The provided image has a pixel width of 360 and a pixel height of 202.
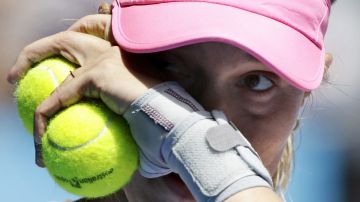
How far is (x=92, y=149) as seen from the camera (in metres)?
1.03

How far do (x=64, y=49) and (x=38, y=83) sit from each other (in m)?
0.08

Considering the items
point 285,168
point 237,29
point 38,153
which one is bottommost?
point 285,168

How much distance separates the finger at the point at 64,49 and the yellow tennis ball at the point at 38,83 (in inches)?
0.6

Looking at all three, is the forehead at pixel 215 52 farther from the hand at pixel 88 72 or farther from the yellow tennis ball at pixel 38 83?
A: the yellow tennis ball at pixel 38 83

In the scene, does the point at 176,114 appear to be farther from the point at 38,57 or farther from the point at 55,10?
the point at 55,10

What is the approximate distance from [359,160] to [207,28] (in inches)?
105

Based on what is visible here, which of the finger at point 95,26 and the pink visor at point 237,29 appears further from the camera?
the finger at point 95,26

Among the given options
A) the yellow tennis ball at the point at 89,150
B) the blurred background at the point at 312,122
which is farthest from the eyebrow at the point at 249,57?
the blurred background at the point at 312,122

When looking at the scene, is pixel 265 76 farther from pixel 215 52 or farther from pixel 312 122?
pixel 312 122

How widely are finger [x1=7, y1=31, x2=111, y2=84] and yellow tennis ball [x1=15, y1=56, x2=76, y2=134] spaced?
0.05 feet

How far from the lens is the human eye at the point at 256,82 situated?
1118 mm

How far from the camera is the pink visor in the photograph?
1038 mm

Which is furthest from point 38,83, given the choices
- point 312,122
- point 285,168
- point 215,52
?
point 312,122

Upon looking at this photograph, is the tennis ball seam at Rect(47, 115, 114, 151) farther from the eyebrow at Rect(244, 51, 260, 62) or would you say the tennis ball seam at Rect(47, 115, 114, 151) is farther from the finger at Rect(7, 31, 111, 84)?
the eyebrow at Rect(244, 51, 260, 62)
